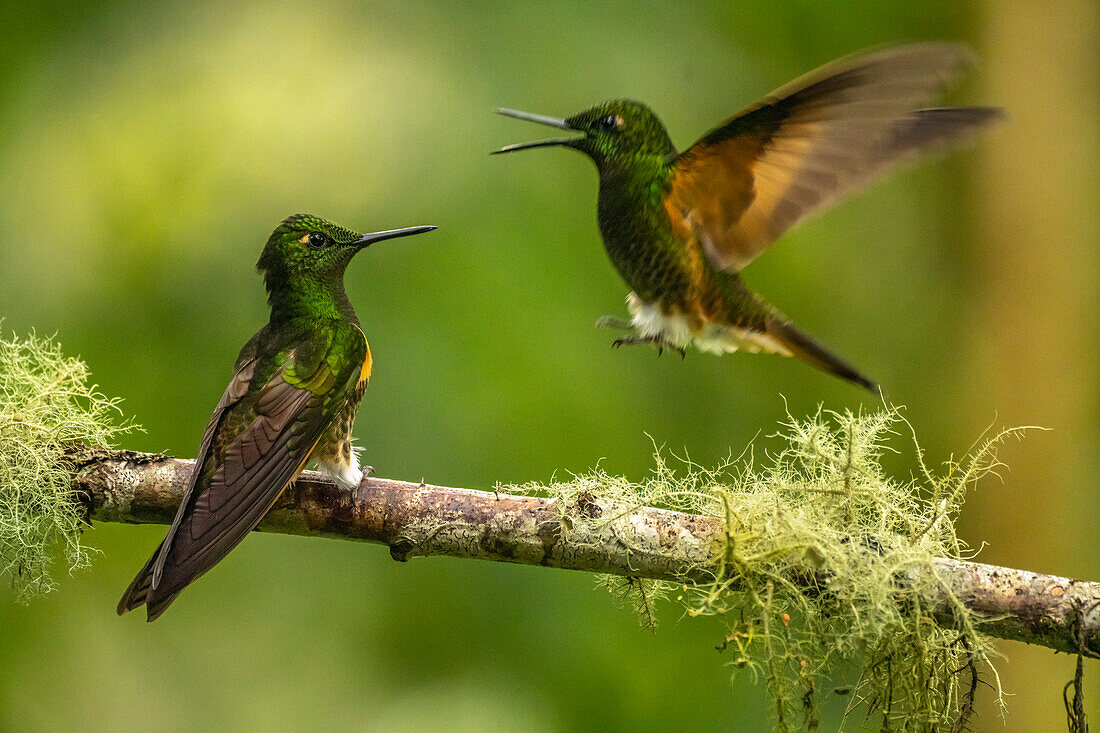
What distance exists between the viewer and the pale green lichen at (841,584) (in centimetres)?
→ 201

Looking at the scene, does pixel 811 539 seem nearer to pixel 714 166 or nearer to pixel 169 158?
pixel 714 166

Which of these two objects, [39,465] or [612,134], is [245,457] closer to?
[39,465]

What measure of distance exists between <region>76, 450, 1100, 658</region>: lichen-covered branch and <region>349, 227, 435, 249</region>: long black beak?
2.01 feet

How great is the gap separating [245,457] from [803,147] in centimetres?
150

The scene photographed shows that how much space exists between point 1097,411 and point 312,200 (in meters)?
3.92

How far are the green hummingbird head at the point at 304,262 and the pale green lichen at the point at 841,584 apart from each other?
1.04 meters

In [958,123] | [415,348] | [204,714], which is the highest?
[958,123]

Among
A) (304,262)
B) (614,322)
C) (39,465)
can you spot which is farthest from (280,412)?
(614,322)

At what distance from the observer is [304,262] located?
2.71 m

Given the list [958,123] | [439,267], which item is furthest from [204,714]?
[958,123]

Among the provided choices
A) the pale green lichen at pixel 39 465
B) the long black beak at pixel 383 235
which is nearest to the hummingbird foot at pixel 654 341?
the long black beak at pixel 383 235

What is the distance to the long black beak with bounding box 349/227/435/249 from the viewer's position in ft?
8.02

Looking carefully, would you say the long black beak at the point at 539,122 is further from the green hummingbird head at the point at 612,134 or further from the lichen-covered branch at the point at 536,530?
the lichen-covered branch at the point at 536,530

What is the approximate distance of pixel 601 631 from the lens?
3904 mm
